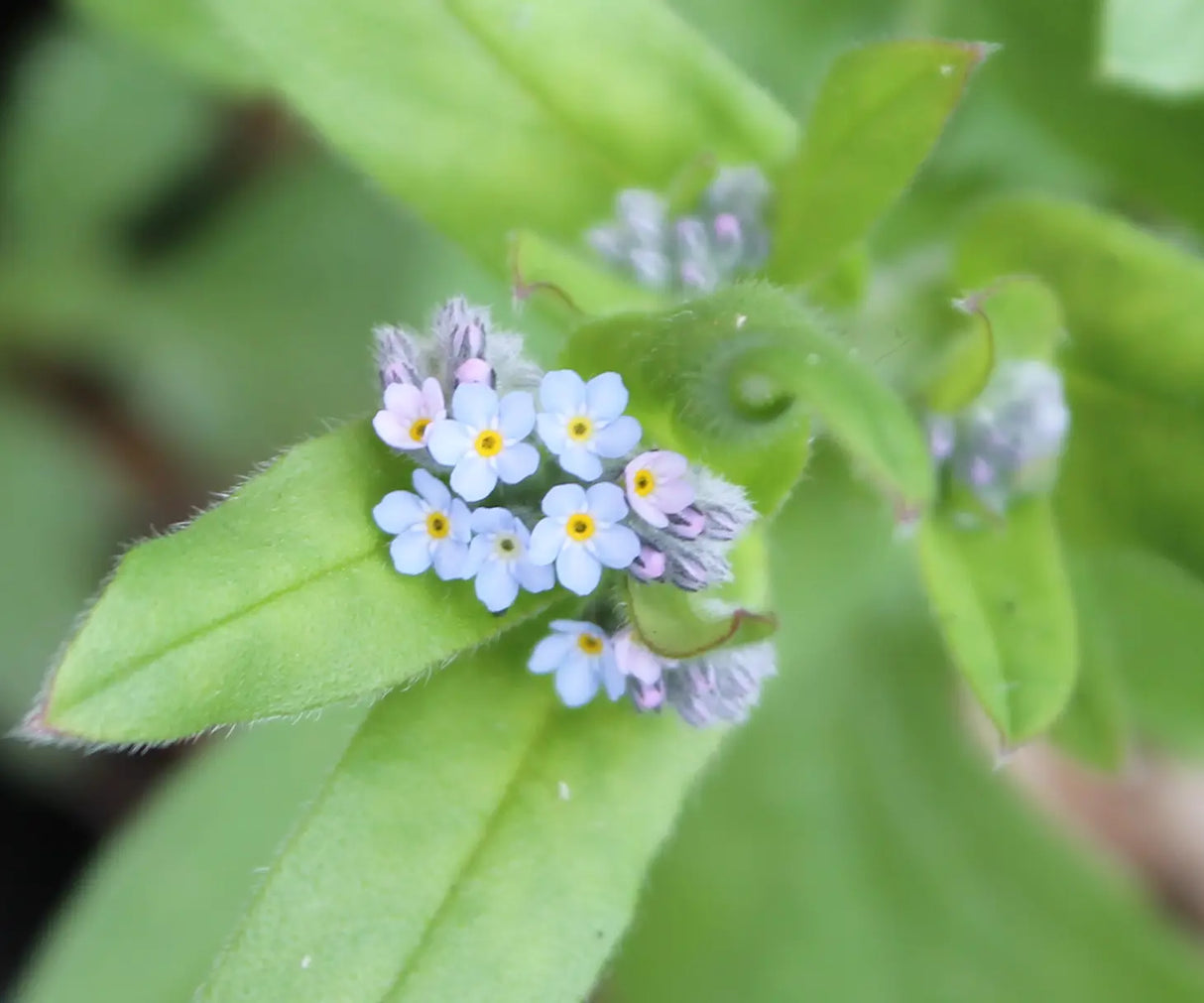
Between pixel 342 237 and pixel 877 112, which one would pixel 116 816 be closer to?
pixel 342 237

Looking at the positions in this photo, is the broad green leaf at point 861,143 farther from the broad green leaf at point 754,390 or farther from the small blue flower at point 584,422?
the small blue flower at point 584,422

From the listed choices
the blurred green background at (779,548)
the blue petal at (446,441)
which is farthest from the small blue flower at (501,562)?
the blurred green background at (779,548)

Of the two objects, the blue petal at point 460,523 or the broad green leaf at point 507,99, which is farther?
the broad green leaf at point 507,99

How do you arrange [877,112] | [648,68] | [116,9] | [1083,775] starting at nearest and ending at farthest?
[877,112]
[648,68]
[116,9]
[1083,775]

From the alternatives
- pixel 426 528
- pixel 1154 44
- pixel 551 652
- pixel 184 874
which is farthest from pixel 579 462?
pixel 184 874

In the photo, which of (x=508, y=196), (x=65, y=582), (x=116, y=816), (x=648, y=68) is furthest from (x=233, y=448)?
(x=648, y=68)

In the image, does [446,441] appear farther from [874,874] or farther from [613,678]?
[874,874]
